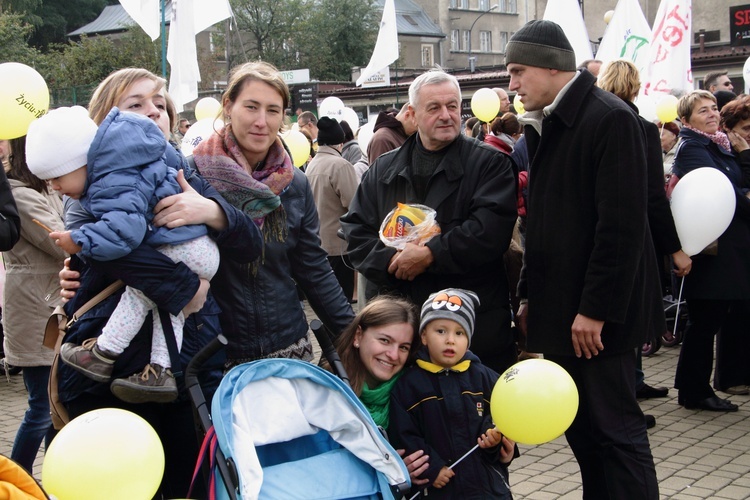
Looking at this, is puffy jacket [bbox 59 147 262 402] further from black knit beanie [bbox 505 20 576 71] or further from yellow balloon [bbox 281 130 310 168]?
yellow balloon [bbox 281 130 310 168]

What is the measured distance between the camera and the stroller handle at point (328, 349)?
3.39m

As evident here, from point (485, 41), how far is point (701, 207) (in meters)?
75.8

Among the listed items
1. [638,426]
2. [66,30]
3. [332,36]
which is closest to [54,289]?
[638,426]

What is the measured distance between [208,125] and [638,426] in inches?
206

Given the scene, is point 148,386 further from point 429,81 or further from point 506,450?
point 429,81

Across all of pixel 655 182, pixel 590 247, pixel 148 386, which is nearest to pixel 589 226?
pixel 590 247

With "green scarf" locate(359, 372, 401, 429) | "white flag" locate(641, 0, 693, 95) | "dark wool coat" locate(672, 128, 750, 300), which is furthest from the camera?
"white flag" locate(641, 0, 693, 95)

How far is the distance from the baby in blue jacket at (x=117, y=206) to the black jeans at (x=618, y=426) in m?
1.80

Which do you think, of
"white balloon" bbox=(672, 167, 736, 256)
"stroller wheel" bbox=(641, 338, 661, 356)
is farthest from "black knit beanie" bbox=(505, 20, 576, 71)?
"stroller wheel" bbox=(641, 338, 661, 356)

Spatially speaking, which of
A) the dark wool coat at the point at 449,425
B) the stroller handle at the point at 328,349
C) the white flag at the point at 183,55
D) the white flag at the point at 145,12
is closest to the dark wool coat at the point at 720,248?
the dark wool coat at the point at 449,425

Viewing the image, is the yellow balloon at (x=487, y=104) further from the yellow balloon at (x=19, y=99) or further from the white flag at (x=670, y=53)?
the yellow balloon at (x=19, y=99)

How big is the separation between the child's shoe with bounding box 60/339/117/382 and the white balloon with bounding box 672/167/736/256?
3.46m

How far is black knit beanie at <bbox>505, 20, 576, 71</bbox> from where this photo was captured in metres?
4.02

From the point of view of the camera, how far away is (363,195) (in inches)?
190
